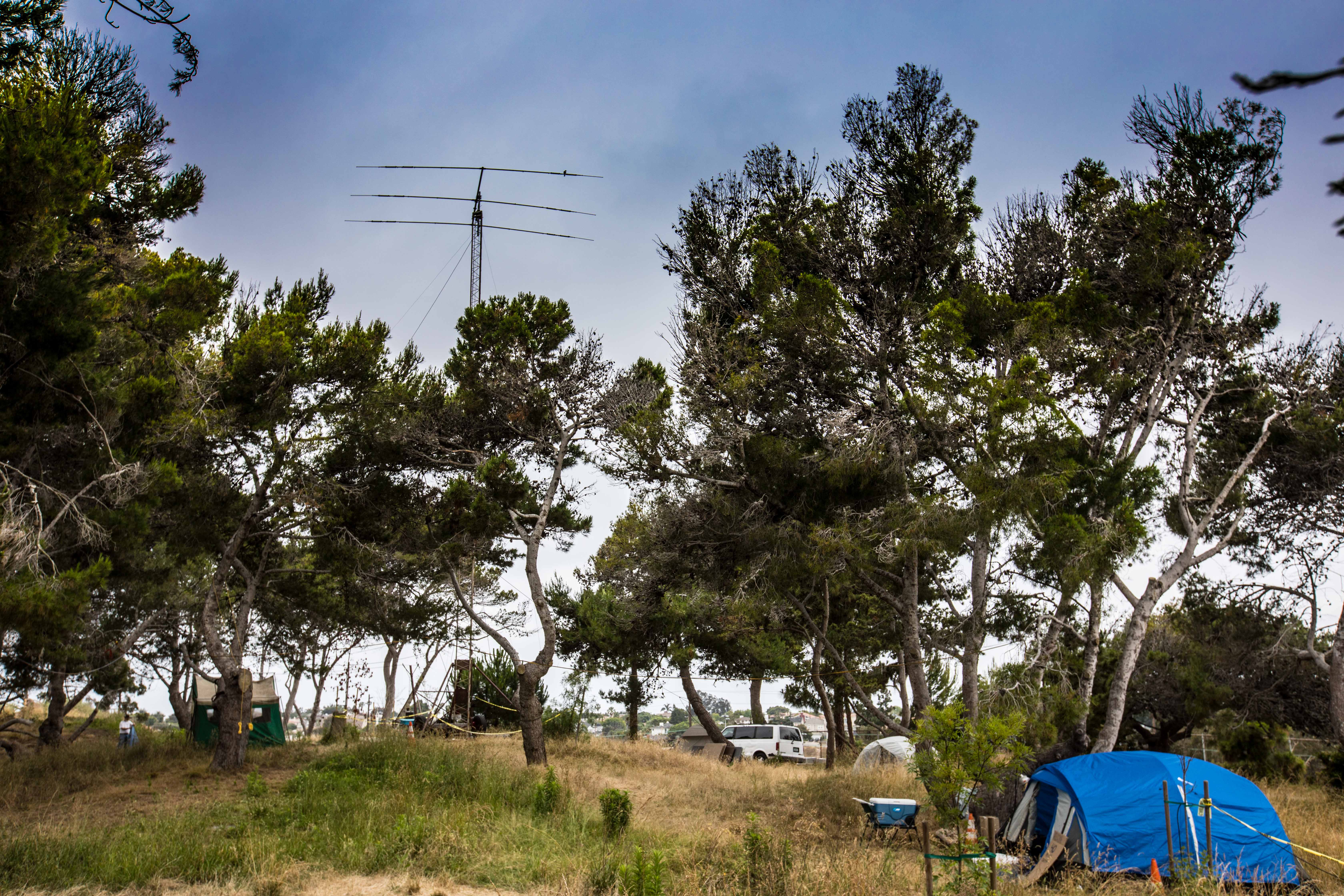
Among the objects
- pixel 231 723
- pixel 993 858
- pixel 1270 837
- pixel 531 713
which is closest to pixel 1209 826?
pixel 1270 837

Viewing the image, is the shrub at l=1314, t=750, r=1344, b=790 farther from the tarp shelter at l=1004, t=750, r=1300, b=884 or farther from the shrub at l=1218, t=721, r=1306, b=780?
the tarp shelter at l=1004, t=750, r=1300, b=884

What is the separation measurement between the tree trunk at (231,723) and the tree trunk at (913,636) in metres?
11.1

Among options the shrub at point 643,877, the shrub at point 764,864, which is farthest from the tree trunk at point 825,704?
the shrub at point 643,877

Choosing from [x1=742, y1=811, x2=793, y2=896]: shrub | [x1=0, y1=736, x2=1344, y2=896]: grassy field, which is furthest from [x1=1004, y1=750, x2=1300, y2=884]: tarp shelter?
[x1=742, y1=811, x2=793, y2=896]: shrub

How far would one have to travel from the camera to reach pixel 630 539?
52.1 feet

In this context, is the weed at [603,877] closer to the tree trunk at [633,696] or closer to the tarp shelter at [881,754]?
the tarp shelter at [881,754]

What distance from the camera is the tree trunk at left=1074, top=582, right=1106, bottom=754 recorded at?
1184 cm

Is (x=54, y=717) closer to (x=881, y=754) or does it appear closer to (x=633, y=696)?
(x=633, y=696)

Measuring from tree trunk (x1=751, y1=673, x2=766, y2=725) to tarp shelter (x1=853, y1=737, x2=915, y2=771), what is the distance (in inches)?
356

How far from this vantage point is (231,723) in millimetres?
14250

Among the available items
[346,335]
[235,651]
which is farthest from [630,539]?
[235,651]

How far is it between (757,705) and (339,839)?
2343 centimetres

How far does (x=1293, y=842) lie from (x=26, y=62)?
50.2 ft

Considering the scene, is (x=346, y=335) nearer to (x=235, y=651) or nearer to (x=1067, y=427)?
(x=235, y=651)
